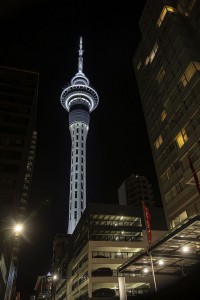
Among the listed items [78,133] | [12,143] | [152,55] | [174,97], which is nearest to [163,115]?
[174,97]

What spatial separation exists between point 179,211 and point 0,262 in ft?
111

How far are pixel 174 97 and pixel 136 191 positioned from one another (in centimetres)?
11177

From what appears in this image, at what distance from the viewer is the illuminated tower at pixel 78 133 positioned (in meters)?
138

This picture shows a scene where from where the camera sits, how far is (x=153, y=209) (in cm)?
8794

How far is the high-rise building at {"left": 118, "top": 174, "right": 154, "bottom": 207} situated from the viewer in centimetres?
15112

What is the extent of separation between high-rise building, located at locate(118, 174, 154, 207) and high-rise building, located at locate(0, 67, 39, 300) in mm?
87765

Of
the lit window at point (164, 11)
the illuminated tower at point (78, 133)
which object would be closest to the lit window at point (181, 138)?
the lit window at point (164, 11)

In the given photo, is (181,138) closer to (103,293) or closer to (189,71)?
(189,71)

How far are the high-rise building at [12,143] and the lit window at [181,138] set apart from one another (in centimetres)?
3520

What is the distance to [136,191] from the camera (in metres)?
154

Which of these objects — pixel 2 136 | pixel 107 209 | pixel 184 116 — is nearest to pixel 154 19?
pixel 184 116

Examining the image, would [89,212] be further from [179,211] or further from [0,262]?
[179,211]

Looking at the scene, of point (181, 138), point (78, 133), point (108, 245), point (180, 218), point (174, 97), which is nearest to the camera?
point (180, 218)

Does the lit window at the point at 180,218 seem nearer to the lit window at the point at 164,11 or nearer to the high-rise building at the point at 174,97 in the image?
the high-rise building at the point at 174,97
